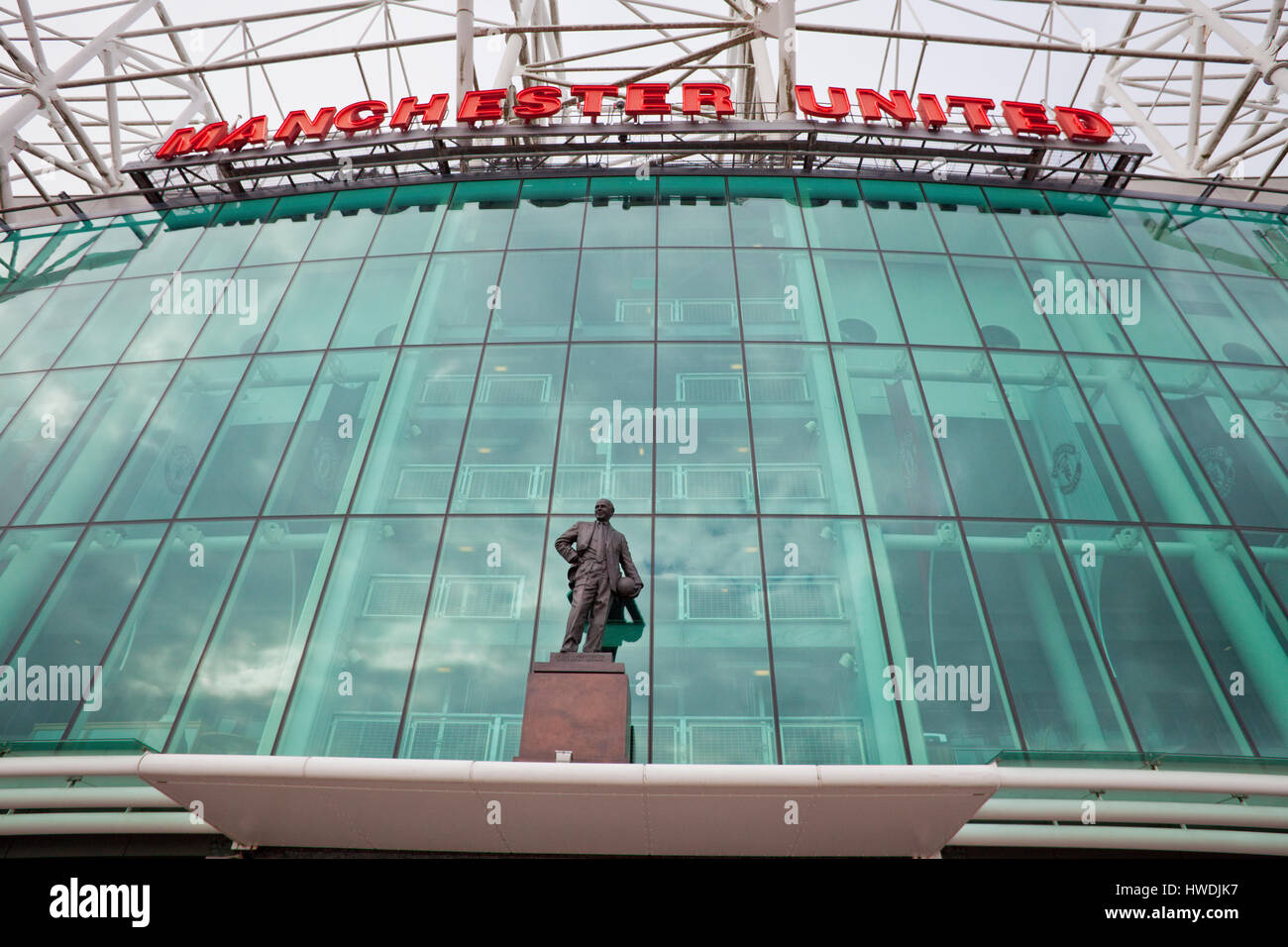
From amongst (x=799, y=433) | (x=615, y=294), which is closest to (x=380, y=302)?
(x=615, y=294)

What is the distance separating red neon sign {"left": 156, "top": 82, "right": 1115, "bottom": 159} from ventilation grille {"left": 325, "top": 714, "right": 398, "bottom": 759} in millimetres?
18122

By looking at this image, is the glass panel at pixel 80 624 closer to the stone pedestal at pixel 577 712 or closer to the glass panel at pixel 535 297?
the stone pedestal at pixel 577 712

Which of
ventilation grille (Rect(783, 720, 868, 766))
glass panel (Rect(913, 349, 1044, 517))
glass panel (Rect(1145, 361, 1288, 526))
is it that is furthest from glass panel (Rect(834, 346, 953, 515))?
glass panel (Rect(1145, 361, 1288, 526))

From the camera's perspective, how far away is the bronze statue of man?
14.3 metres

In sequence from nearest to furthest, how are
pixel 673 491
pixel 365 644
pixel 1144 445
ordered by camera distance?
pixel 365 644
pixel 673 491
pixel 1144 445

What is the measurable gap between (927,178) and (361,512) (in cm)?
1916

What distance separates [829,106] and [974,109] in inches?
176

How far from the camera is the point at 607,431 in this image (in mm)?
19047

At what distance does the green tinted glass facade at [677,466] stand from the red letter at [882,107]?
199 cm

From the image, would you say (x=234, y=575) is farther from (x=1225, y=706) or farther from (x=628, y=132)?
(x=1225, y=706)

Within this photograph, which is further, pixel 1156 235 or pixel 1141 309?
pixel 1156 235

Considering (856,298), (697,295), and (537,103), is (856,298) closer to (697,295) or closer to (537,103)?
(697,295)
